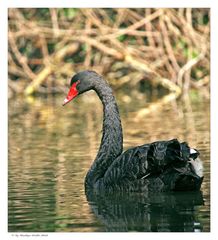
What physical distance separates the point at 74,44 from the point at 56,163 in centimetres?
958

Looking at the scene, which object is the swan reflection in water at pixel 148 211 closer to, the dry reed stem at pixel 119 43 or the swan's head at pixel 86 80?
the swan's head at pixel 86 80

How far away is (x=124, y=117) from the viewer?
11055mm

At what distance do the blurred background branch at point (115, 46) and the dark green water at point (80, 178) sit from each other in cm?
319

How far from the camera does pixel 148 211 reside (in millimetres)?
4934

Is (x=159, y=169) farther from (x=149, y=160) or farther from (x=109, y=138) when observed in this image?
(x=109, y=138)

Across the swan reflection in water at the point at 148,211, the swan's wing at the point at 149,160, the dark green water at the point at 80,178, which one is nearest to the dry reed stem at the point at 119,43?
the dark green water at the point at 80,178

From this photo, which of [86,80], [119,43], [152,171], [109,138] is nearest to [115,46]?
[119,43]

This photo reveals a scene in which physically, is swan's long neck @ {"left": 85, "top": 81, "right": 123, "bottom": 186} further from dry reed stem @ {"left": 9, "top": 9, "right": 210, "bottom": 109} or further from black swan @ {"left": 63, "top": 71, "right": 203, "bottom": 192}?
dry reed stem @ {"left": 9, "top": 9, "right": 210, "bottom": 109}

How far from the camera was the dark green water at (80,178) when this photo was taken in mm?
4691

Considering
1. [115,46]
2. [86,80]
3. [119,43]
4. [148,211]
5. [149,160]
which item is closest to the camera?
[148,211]

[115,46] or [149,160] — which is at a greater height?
[115,46]

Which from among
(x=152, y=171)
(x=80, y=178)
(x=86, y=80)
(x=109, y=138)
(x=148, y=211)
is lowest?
(x=148, y=211)

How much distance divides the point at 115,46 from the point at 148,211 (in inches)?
411

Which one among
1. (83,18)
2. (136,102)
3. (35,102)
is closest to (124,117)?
(136,102)
